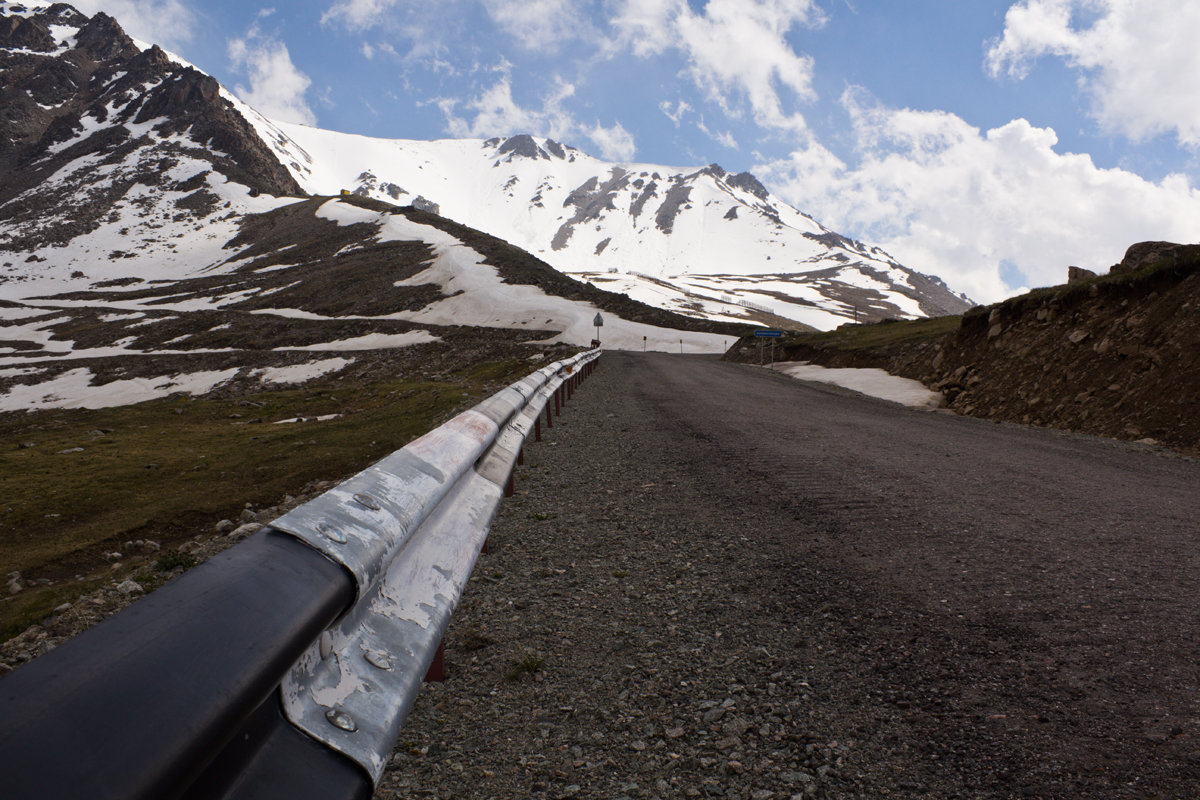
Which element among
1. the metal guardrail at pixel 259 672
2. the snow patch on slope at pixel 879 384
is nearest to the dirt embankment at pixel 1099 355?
the snow patch on slope at pixel 879 384

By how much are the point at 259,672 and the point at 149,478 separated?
1810cm

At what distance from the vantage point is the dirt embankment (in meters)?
11.5

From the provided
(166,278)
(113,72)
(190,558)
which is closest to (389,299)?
(166,278)

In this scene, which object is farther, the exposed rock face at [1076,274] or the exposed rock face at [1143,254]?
the exposed rock face at [1076,274]

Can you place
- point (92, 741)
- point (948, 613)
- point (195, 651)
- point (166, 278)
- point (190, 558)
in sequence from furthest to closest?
point (166, 278), point (190, 558), point (948, 613), point (195, 651), point (92, 741)

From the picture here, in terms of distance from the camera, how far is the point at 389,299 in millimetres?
73062

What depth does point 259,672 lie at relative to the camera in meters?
1.08

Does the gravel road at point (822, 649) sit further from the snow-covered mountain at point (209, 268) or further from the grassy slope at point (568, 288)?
the grassy slope at point (568, 288)

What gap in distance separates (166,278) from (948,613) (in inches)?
5161

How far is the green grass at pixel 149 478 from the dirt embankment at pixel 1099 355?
13642 mm

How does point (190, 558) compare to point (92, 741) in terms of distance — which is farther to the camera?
point (190, 558)

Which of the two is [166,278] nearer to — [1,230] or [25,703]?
[1,230]

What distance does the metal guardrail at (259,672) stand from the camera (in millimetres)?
787

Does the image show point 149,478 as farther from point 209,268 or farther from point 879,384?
point 209,268
